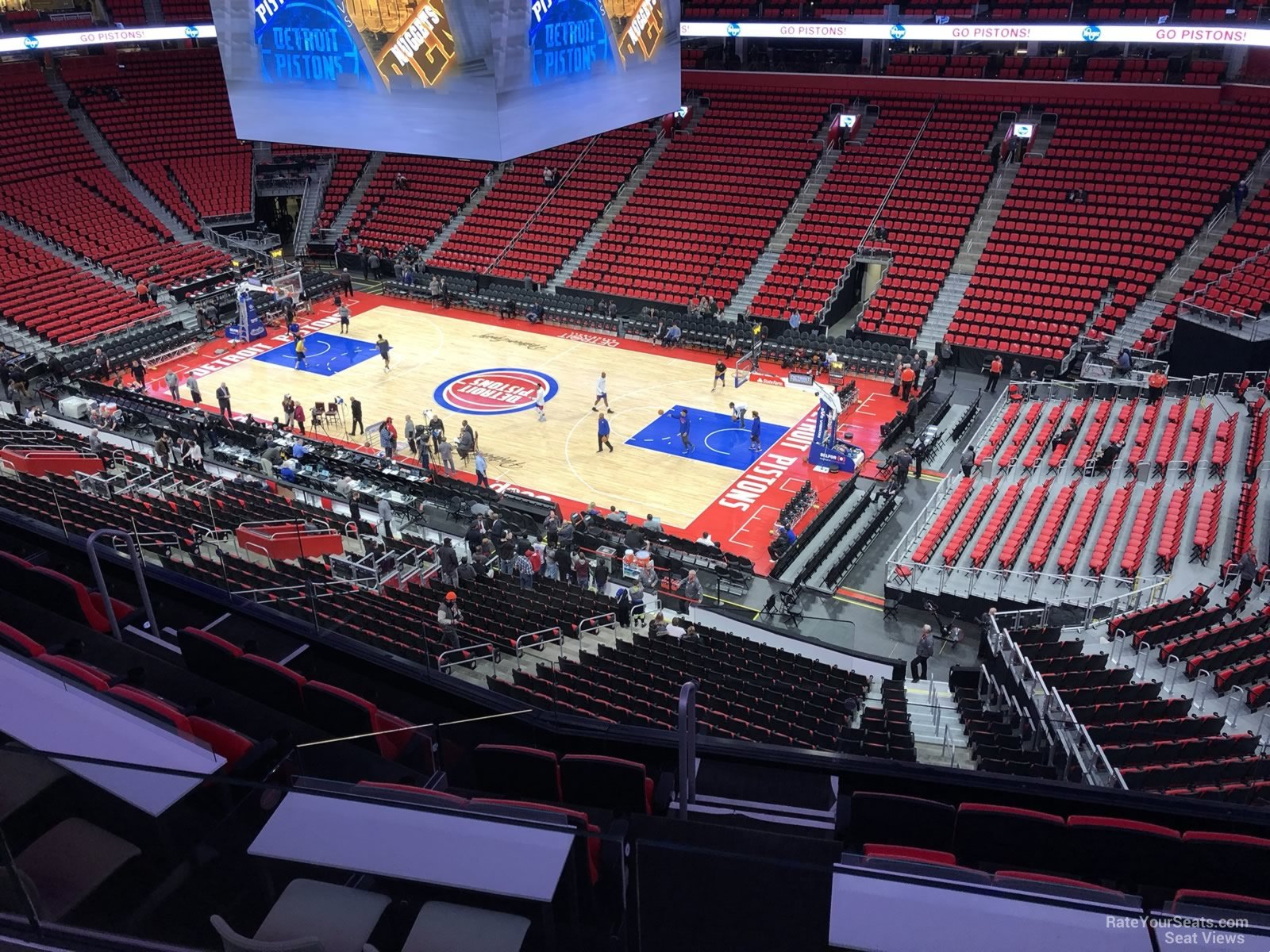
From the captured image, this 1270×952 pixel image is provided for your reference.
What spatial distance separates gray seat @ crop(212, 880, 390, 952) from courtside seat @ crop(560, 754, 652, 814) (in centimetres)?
297

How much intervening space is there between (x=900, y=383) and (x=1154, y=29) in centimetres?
1320

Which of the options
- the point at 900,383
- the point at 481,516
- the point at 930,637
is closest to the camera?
the point at 930,637

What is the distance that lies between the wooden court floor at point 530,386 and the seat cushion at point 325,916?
16.1 meters

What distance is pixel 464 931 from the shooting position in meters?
4.11

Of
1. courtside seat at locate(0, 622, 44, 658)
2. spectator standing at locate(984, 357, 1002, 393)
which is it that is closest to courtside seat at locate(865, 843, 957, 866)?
courtside seat at locate(0, 622, 44, 658)

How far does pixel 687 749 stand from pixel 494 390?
21801 mm

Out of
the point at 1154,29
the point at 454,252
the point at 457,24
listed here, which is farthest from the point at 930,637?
the point at 454,252

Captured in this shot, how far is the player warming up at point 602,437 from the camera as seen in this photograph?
76.0 ft

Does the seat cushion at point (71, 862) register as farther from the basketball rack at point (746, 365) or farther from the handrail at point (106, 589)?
the basketball rack at point (746, 365)

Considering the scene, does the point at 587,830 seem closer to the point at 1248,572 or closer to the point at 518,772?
the point at 518,772

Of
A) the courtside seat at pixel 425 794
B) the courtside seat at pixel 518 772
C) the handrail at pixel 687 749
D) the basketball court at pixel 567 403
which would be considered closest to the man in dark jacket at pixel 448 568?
the basketball court at pixel 567 403

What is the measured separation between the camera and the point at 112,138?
39688 mm

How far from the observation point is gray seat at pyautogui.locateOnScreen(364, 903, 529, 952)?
4.07 m

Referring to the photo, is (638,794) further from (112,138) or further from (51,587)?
(112,138)
